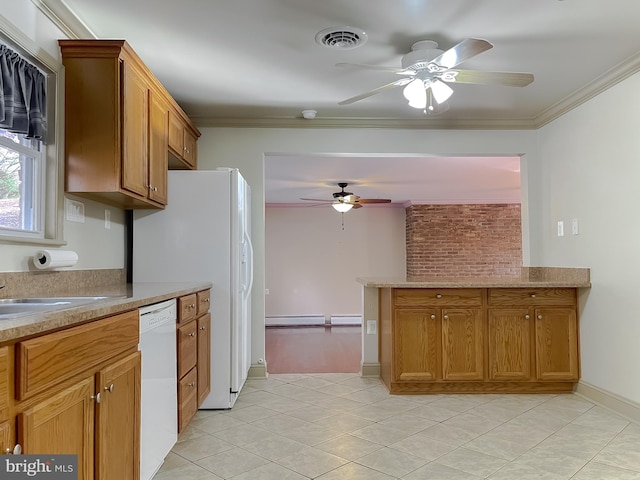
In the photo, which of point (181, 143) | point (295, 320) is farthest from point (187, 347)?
point (295, 320)

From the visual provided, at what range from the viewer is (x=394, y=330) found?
3443mm

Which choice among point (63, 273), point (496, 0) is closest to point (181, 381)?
point (63, 273)

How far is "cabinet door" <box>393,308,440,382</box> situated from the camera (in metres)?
3.45

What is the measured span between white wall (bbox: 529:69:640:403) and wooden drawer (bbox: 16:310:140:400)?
9.70ft

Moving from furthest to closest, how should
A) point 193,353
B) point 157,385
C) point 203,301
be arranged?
point 203,301 < point 193,353 < point 157,385

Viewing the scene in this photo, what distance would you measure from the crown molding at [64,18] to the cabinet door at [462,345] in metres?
2.90

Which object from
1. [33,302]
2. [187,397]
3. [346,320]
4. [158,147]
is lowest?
[346,320]

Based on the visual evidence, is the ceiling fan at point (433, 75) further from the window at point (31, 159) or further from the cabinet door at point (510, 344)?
the cabinet door at point (510, 344)

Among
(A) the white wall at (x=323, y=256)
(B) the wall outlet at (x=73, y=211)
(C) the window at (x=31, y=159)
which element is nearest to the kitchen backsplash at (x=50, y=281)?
(C) the window at (x=31, y=159)

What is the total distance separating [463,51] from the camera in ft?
7.26

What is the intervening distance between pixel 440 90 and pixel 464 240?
19.3ft

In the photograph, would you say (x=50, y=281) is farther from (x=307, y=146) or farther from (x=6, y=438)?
(x=307, y=146)

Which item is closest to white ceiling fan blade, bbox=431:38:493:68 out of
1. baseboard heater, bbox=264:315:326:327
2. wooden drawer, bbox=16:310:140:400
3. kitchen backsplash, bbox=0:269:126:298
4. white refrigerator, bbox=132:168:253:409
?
white refrigerator, bbox=132:168:253:409

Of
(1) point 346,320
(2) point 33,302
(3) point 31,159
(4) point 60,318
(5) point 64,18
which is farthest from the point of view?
(1) point 346,320
